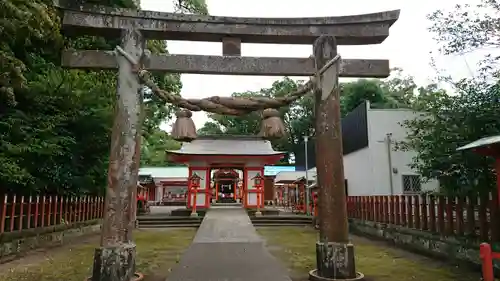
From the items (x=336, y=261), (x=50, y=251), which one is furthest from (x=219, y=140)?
(x=336, y=261)

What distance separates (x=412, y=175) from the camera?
1616cm

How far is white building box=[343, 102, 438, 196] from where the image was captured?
1611cm

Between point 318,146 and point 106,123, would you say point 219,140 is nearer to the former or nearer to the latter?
point 106,123

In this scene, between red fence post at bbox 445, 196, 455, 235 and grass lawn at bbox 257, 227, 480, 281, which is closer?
grass lawn at bbox 257, 227, 480, 281

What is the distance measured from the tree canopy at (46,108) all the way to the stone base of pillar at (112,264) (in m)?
3.61

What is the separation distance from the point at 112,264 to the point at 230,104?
296cm

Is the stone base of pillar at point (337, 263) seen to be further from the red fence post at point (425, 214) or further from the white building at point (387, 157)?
the white building at point (387, 157)

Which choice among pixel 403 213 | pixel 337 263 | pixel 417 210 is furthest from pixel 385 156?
pixel 337 263

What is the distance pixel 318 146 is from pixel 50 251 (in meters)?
7.77

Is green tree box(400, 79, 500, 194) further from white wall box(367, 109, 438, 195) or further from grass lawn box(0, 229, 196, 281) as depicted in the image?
white wall box(367, 109, 438, 195)

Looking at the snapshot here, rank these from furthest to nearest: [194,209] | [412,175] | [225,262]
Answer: [194,209]
[412,175]
[225,262]

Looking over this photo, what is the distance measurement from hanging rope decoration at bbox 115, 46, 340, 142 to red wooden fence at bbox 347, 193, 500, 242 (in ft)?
13.0

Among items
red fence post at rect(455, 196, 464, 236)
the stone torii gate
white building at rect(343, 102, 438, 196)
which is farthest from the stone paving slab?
white building at rect(343, 102, 438, 196)

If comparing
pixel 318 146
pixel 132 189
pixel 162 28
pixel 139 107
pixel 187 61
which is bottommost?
pixel 132 189
